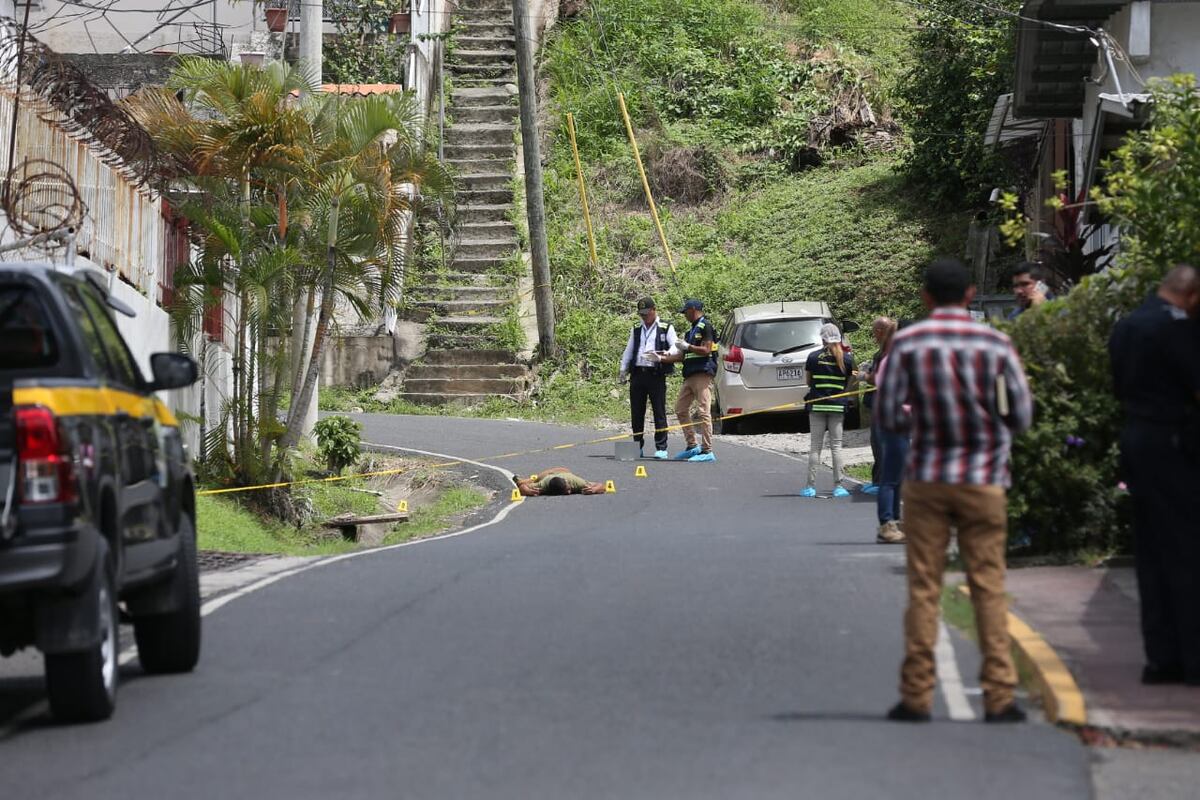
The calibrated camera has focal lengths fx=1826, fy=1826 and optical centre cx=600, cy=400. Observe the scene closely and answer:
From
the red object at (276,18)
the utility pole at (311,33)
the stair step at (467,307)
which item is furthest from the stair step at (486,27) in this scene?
the utility pole at (311,33)

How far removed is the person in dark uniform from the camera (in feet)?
27.5

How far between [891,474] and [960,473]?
253 inches

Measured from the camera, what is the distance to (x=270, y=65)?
20016 mm

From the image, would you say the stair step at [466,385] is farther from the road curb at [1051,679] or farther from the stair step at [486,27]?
the road curb at [1051,679]

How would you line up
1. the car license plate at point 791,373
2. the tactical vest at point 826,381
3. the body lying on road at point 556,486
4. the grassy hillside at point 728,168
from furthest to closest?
1. the grassy hillside at point 728,168
2. the car license plate at point 791,373
3. the body lying on road at point 556,486
4. the tactical vest at point 826,381

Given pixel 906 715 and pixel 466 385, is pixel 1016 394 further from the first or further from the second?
pixel 466 385

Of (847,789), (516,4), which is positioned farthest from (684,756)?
(516,4)

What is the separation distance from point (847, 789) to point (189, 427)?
15426 mm

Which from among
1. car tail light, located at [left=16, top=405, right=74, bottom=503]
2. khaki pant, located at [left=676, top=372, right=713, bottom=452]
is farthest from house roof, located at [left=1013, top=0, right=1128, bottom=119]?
car tail light, located at [left=16, top=405, right=74, bottom=503]

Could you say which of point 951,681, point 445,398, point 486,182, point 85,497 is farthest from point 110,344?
point 486,182

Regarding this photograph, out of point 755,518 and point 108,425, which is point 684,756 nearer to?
point 108,425

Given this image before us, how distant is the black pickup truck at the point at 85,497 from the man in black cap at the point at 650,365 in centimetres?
1284

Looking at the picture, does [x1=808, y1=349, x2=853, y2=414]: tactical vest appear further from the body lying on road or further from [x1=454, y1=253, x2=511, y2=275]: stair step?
[x1=454, y1=253, x2=511, y2=275]: stair step

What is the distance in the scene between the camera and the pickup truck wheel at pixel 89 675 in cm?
797
